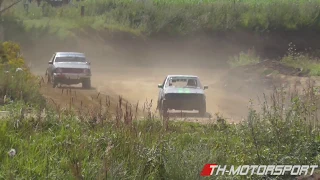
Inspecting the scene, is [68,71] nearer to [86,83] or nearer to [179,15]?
[86,83]

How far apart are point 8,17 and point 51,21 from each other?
12.9ft

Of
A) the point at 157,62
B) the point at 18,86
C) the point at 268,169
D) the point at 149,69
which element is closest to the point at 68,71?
the point at 18,86

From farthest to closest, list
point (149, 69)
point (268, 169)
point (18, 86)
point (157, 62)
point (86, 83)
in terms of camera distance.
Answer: point (157, 62) → point (149, 69) → point (86, 83) → point (18, 86) → point (268, 169)

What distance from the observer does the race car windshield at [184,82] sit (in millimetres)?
20828

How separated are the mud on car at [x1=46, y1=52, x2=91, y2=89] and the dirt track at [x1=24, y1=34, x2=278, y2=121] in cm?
62

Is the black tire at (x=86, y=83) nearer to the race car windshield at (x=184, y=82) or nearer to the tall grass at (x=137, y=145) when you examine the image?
the race car windshield at (x=184, y=82)

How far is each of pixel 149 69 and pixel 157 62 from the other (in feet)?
12.0

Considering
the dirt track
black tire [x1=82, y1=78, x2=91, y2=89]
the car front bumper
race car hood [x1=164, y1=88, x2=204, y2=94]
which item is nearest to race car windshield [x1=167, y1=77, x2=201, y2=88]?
race car hood [x1=164, y1=88, x2=204, y2=94]

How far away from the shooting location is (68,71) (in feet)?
83.1

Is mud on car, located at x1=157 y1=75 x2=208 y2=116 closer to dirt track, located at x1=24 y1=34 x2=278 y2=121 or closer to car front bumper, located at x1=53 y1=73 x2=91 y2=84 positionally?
dirt track, located at x1=24 y1=34 x2=278 y2=121

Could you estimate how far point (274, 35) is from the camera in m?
50.3

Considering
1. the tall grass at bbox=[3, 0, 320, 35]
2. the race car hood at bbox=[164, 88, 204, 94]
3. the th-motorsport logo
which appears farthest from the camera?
the tall grass at bbox=[3, 0, 320, 35]

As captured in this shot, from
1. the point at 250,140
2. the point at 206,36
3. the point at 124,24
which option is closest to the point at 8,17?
the point at 124,24

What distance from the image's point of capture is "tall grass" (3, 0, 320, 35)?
46.0m
